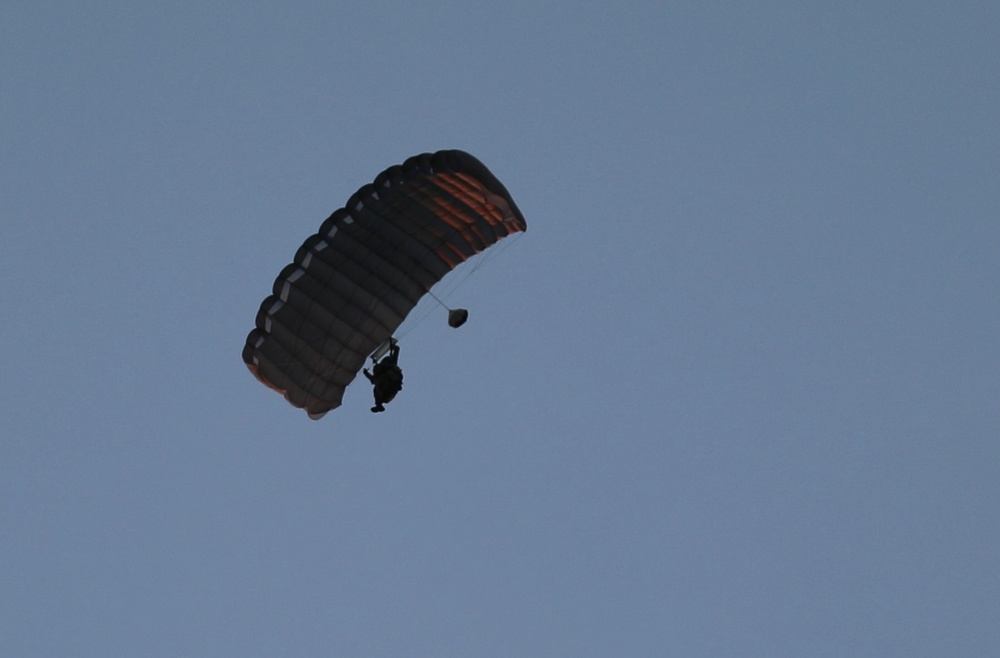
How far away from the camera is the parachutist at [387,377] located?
46.4m

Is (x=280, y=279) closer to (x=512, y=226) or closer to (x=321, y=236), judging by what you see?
(x=321, y=236)

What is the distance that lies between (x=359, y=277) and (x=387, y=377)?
7.51 feet

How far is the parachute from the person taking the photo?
4538 cm

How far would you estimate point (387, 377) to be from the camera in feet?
153

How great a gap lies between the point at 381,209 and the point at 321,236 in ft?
4.18

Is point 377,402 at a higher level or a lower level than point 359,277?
lower

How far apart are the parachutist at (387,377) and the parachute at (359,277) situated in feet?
2.29

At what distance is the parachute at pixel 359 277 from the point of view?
1786 inches

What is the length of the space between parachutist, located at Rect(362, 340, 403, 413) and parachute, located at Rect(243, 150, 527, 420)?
0.70 m

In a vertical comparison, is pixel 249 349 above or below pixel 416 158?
below

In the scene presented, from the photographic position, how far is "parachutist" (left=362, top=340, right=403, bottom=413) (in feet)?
152

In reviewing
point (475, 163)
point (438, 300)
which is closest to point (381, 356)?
point (438, 300)

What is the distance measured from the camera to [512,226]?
46000 mm

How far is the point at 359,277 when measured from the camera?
1790 inches
